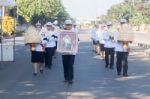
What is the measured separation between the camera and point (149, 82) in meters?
16.5

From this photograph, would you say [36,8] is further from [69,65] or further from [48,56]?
[69,65]

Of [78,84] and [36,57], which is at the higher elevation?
[36,57]

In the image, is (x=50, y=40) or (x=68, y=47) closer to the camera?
(x=68, y=47)

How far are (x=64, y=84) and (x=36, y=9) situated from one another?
61.8 m

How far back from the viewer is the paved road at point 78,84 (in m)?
13.4

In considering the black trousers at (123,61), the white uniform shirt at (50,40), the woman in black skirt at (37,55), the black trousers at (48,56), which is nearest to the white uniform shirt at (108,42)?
the white uniform shirt at (50,40)

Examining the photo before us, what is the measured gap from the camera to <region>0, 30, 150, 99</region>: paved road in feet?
43.9

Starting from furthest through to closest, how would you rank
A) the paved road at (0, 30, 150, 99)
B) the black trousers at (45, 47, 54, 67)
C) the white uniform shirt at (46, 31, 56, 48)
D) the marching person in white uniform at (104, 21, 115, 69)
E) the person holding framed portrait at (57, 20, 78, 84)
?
the white uniform shirt at (46, 31, 56, 48), the black trousers at (45, 47, 54, 67), the marching person in white uniform at (104, 21, 115, 69), the person holding framed portrait at (57, 20, 78, 84), the paved road at (0, 30, 150, 99)

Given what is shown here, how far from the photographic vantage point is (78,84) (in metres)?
15.8

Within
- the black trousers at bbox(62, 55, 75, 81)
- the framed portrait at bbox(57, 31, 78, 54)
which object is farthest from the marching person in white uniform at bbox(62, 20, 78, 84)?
the framed portrait at bbox(57, 31, 78, 54)

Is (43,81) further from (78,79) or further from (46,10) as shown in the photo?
(46,10)

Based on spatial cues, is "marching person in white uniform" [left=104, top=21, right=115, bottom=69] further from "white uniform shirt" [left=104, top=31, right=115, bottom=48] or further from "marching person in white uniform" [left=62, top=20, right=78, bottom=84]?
"marching person in white uniform" [left=62, top=20, right=78, bottom=84]

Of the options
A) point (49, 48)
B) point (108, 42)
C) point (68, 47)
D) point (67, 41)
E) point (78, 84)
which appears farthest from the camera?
point (108, 42)

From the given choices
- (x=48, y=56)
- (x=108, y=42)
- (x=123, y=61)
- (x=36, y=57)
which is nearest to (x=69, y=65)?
(x=123, y=61)
